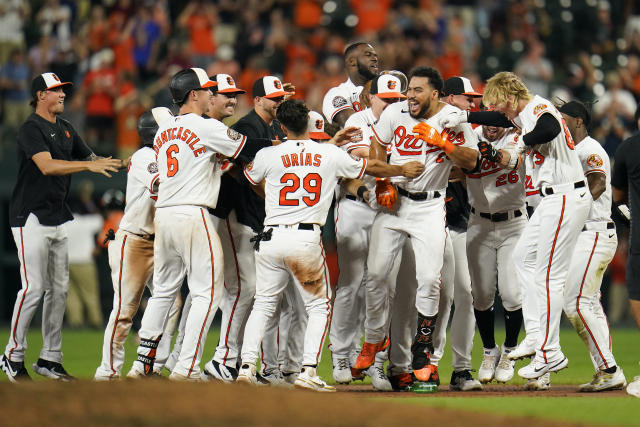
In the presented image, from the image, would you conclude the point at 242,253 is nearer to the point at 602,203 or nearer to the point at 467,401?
the point at 467,401

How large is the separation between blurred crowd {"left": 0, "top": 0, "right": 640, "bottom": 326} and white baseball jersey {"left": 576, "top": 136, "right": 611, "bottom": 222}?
7070mm

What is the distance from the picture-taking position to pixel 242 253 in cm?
784

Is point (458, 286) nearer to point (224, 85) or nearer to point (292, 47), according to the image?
point (224, 85)

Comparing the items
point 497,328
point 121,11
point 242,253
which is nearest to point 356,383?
point 242,253

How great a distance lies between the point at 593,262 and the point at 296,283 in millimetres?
2502

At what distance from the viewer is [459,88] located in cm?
850

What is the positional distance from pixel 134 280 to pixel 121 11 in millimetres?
10339

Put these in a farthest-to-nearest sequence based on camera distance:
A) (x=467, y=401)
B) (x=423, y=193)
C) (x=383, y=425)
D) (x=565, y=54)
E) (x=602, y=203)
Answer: (x=565, y=54), (x=602, y=203), (x=423, y=193), (x=467, y=401), (x=383, y=425)

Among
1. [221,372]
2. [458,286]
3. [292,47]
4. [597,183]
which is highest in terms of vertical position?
[292,47]

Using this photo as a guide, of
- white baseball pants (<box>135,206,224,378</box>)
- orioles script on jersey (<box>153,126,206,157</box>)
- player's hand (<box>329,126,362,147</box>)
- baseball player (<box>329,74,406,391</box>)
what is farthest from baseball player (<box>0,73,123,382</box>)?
baseball player (<box>329,74,406,391</box>)

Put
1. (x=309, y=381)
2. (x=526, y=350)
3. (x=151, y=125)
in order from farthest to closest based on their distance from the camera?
(x=151, y=125) → (x=526, y=350) → (x=309, y=381)

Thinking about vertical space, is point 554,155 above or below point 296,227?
above

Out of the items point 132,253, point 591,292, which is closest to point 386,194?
point 591,292

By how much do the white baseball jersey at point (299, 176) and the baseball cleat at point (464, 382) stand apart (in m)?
1.74
